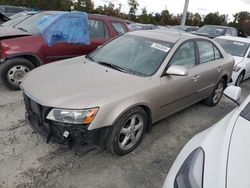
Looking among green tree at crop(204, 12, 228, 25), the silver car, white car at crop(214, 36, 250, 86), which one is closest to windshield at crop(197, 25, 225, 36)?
white car at crop(214, 36, 250, 86)

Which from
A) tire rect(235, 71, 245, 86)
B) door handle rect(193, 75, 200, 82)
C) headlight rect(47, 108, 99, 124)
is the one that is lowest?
tire rect(235, 71, 245, 86)

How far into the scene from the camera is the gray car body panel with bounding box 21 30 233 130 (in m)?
2.74

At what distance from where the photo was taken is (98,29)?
6.14 metres

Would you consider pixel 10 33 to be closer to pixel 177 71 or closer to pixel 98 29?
pixel 98 29

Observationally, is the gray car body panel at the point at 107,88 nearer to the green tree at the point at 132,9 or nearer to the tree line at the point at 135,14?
the tree line at the point at 135,14

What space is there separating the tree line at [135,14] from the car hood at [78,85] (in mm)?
14096

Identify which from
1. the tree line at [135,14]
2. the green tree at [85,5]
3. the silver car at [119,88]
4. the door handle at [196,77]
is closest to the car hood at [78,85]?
the silver car at [119,88]

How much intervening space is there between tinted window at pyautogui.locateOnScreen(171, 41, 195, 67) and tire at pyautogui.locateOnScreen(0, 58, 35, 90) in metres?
2.92

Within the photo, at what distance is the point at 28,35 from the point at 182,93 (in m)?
3.27

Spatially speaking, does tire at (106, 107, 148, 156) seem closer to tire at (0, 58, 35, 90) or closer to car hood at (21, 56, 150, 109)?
car hood at (21, 56, 150, 109)

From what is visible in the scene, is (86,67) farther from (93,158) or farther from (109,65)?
(93,158)

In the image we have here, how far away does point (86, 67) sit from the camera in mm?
3549

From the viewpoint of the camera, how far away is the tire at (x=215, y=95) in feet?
16.6

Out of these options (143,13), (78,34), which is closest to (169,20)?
(143,13)
